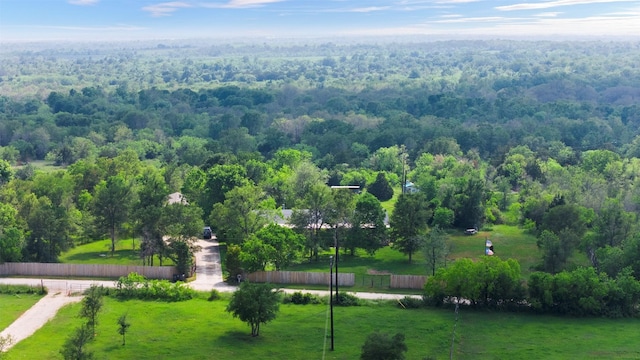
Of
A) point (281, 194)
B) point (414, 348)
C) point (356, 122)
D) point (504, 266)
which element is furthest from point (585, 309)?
point (356, 122)

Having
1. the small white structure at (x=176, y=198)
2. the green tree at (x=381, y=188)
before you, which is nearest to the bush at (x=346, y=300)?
the small white structure at (x=176, y=198)

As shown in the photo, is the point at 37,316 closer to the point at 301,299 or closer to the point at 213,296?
the point at 213,296

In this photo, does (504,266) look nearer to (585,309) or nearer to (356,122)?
(585,309)

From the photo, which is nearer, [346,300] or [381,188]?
[346,300]

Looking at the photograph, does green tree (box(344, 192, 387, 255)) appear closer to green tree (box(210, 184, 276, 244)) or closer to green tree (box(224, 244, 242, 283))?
green tree (box(210, 184, 276, 244))

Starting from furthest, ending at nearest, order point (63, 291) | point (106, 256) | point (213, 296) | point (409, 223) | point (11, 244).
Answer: point (106, 256), point (409, 223), point (11, 244), point (63, 291), point (213, 296)

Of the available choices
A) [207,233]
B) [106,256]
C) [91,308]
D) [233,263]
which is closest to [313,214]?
[233,263]
